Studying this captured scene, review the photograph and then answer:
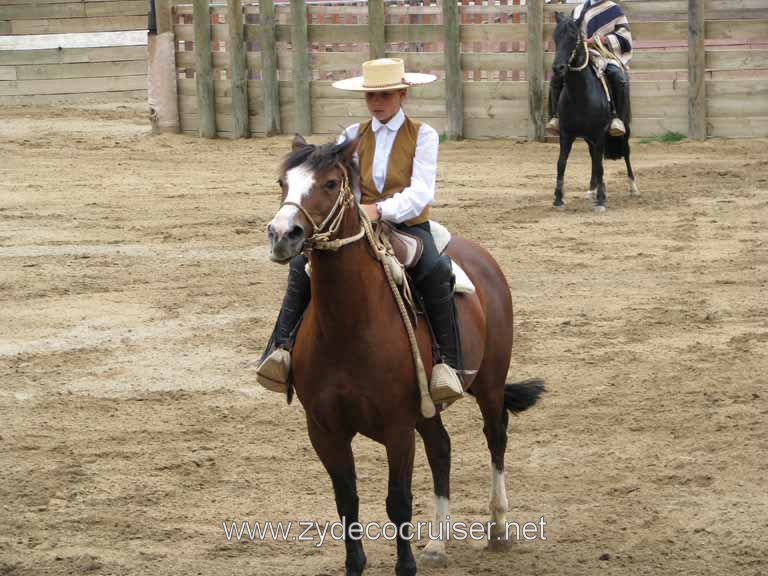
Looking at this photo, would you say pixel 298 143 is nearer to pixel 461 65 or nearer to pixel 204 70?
pixel 461 65

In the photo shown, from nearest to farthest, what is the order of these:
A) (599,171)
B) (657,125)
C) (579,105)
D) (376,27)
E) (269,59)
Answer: (599,171) → (579,105) → (657,125) → (376,27) → (269,59)

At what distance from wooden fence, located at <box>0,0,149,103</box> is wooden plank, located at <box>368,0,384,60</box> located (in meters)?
5.93

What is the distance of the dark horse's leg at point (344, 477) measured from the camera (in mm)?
5266

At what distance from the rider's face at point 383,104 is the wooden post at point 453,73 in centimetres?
1370

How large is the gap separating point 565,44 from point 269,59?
7.27 meters

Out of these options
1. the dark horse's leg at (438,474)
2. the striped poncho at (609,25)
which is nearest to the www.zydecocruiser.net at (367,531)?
the dark horse's leg at (438,474)

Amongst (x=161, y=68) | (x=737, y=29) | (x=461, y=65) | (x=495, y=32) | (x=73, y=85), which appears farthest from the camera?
(x=73, y=85)

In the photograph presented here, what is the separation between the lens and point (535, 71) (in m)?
18.7

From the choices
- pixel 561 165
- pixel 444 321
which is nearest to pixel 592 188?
pixel 561 165

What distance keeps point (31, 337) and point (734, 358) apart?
4949 mm

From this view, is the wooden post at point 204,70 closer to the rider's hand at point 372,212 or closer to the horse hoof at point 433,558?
the horse hoof at point 433,558

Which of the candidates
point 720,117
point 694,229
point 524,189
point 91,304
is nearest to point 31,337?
point 91,304

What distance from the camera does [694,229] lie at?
42.2 feet

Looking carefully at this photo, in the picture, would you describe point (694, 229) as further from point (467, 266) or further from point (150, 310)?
point (467, 266)
